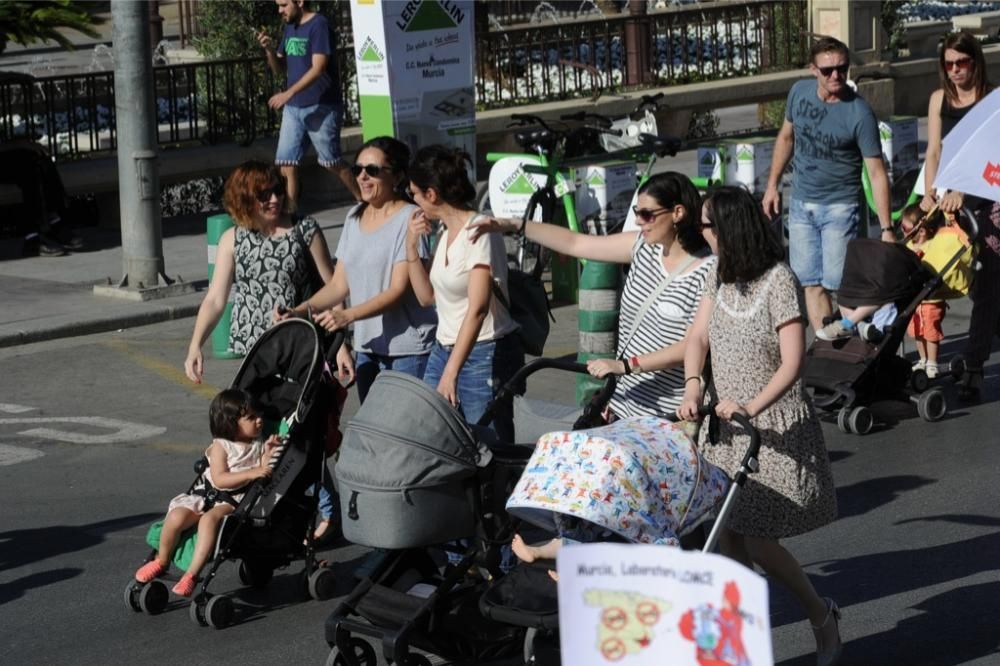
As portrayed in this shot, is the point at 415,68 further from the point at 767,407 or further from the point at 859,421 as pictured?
the point at 767,407

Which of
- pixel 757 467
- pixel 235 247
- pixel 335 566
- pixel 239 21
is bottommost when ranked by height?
pixel 335 566

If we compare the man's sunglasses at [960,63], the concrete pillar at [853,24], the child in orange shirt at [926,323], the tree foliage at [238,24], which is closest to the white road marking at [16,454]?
the child in orange shirt at [926,323]

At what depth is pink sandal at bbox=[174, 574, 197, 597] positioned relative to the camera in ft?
22.6

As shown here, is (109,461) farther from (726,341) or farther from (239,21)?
(239,21)

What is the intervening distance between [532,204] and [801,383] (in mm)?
6690

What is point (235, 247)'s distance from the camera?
307 inches

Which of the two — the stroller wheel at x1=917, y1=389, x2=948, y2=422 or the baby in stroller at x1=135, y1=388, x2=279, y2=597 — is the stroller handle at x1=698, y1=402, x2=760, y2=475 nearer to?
the baby in stroller at x1=135, y1=388, x2=279, y2=597

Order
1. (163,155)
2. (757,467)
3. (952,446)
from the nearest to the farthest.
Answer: (757,467) → (952,446) → (163,155)

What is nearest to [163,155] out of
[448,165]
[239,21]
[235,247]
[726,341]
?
[239,21]

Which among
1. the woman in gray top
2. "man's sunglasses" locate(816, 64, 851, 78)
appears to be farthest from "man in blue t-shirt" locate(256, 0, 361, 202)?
the woman in gray top

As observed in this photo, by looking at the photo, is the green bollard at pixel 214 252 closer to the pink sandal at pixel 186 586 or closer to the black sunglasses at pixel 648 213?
the pink sandal at pixel 186 586

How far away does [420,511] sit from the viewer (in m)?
5.80

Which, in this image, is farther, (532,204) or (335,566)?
(532,204)

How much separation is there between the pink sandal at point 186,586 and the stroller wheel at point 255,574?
31 cm
